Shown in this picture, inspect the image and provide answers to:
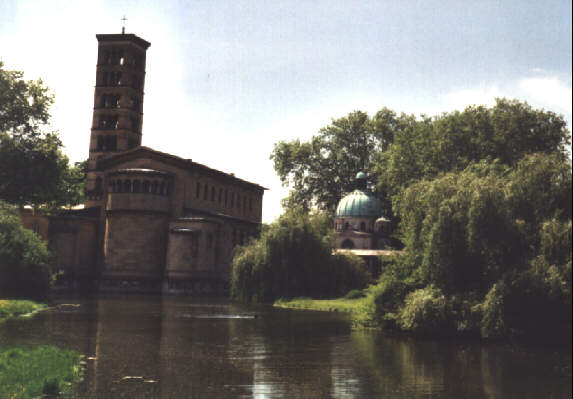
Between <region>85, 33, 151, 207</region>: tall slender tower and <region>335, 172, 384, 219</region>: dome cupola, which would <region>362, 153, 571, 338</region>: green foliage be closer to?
<region>85, 33, 151, 207</region>: tall slender tower

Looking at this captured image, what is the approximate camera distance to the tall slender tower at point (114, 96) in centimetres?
8219

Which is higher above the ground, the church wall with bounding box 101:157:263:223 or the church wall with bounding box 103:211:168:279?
the church wall with bounding box 101:157:263:223

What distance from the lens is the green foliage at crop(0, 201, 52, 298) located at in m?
39.2

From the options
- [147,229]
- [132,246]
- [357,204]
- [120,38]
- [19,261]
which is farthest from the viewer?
[357,204]

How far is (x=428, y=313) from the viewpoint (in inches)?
946

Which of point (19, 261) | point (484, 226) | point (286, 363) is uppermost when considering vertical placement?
point (484, 226)

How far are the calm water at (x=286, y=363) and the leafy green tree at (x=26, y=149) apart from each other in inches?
416

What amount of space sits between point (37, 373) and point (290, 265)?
126 feet

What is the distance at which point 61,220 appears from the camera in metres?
71.3

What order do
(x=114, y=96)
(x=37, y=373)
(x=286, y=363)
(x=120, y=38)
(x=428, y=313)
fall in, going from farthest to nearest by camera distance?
(x=114, y=96) < (x=120, y=38) < (x=428, y=313) < (x=286, y=363) < (x=37, y=373)

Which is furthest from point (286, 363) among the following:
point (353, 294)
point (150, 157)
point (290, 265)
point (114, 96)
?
point (114, 96)

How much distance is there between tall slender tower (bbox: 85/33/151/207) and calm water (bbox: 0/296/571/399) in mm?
54959

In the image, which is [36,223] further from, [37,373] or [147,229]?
[37,373]

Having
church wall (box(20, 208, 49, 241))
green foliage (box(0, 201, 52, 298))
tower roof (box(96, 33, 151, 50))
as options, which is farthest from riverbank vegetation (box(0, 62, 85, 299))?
church wall (box(20, 208, 49, 241))
